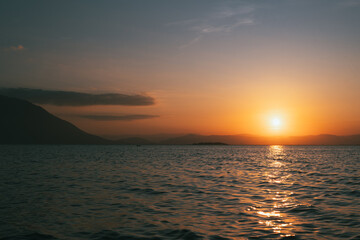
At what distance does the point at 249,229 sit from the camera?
15086 millimetres

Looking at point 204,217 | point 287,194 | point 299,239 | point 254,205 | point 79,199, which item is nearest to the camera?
point 299,239

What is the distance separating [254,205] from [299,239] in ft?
25.1

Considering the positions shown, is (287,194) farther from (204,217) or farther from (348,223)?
(204,217)

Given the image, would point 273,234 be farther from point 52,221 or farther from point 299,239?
point 52,221

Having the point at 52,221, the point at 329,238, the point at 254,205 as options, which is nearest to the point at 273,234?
the point at 329,238

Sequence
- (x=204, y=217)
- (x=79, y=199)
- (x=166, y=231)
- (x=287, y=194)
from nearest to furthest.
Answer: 1. (x=166, y=231)
2. (x=204, y=217)
3. (x=79, y=199)
4. (x=287, y=194)

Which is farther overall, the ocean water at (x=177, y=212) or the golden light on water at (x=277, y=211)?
the golden light on water at (x=277, y=211)

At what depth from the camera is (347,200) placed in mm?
23281

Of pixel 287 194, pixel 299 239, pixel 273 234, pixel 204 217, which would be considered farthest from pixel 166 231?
pixel 287 194

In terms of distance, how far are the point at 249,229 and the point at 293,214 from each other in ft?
15.9

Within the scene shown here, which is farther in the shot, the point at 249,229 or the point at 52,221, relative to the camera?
the point at 52,221

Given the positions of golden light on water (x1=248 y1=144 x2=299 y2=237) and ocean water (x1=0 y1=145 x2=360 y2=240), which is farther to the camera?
golden light on water (x1=248 y1=144 x2=299 y2=237)

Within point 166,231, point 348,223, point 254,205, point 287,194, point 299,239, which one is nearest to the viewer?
point 299,239

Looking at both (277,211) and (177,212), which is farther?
(277,211)
